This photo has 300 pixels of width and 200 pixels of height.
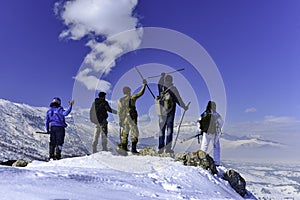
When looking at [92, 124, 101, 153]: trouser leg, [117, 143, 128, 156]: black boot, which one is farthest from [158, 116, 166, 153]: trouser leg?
[92, 124, 101, 153]: trouser leg

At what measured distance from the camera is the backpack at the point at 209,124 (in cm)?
1168

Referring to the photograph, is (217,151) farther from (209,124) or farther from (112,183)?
(112,183)

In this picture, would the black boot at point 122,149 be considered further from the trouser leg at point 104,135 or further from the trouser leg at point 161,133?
the trouser leg at point 161,133

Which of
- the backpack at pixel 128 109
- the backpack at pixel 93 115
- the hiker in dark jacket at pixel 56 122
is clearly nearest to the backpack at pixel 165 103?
the backpack at pixel 128 109

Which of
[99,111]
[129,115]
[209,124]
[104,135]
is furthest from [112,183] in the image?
[209,124]

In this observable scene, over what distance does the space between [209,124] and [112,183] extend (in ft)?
21.2

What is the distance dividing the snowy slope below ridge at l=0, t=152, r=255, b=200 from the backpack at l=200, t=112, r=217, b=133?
259 cm

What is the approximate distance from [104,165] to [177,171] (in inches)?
91.7

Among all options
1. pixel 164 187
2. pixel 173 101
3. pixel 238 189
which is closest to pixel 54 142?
pixel 173 101

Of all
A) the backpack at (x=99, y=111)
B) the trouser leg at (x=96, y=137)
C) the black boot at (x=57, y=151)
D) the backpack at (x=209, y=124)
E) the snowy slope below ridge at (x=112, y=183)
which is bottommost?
the snowy slope below ridge at (x=112, y=183)

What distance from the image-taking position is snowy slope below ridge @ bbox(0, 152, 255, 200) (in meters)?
4.64

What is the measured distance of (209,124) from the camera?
1168 cm

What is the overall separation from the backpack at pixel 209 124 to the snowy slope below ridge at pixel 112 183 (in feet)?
8.48

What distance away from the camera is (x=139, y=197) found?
17.4ft
